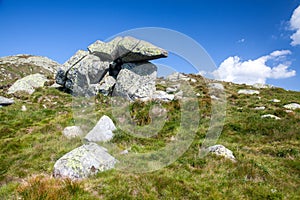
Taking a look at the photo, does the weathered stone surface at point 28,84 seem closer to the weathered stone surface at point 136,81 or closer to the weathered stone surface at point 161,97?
the weathered stone surface at point 136,81

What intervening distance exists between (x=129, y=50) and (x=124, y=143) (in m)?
12.7

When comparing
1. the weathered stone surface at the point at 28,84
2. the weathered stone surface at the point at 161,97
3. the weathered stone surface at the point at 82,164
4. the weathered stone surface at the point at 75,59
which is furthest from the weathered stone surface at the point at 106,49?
the weathered stone surface at the point at 82,164

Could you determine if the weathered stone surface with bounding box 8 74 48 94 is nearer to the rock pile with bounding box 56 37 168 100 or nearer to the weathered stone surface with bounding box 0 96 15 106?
the weathered stone surface with bounding box 0 96 15 106

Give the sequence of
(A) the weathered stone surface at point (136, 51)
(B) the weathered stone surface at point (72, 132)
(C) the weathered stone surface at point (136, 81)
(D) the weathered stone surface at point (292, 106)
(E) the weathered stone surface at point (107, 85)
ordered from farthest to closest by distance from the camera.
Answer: (E) the weathered stone surface at point (107, 85)
(A) the weathered stone surface at point (136, 51)
(C) the weathered stone surface at point (136, 81)
(D) the weathered stone surface at point (292, 106)
(B) the weathered stone surface at point (72, 132)

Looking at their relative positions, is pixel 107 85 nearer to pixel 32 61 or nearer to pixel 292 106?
pixel 292 106

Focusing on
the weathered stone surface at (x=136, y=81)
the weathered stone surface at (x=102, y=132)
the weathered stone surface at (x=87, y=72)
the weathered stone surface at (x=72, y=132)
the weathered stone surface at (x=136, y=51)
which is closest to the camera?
the weathered stone surface at (x=102, y=132)

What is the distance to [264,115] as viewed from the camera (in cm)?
1658

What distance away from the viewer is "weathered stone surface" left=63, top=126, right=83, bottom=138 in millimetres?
13158

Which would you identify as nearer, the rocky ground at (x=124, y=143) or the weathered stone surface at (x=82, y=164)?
the rocky ground at (x=124, y=143)

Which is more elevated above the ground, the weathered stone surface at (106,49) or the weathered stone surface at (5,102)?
the weathered stone surface at (106,49)

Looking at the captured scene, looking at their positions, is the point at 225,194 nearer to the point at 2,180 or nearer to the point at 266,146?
the point at 266,146

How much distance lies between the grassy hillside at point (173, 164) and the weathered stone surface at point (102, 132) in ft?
1.69

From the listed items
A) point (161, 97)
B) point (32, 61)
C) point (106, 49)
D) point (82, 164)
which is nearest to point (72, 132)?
point (82, 164)

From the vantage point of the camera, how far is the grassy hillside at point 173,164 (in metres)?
6.79
